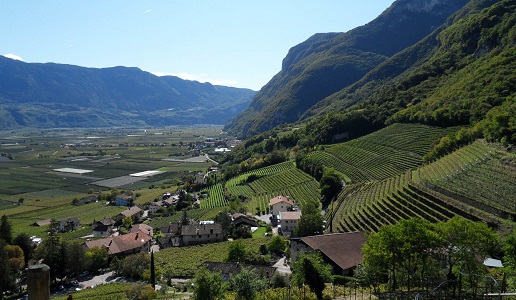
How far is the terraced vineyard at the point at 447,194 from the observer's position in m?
38.8

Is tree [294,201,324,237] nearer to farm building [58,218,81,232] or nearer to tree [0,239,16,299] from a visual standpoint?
tree [0,239,16,299]

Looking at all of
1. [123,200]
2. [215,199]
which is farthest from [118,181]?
[215,199]

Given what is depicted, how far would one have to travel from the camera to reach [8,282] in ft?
156

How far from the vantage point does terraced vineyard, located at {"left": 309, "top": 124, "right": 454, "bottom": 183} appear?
2988 inches

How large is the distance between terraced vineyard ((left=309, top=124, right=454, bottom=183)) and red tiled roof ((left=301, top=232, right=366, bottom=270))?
94.5ft

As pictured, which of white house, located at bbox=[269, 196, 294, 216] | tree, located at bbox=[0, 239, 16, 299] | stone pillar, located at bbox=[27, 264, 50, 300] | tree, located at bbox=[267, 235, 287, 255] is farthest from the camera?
white house, located at bbox=[269, 196, 294, 216]

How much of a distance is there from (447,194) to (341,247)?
13.8m

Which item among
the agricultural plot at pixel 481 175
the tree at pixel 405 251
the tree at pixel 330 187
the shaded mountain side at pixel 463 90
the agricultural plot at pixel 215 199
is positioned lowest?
the agricultural plot at pixel 215 199

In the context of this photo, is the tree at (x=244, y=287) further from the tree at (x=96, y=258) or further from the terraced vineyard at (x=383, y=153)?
the terraced vineyard at (x=383, y=153)

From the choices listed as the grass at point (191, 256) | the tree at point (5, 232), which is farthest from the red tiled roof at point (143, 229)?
the tree at point (5, 232)

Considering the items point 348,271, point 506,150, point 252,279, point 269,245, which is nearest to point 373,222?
point 348,271

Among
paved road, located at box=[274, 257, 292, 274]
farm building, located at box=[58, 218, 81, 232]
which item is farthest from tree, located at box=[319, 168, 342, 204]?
farm building, located at box=[58, 218, 81, 232]

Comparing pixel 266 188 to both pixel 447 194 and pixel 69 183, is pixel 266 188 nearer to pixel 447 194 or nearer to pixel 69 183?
pixel 447 194

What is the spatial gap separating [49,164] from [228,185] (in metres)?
116
